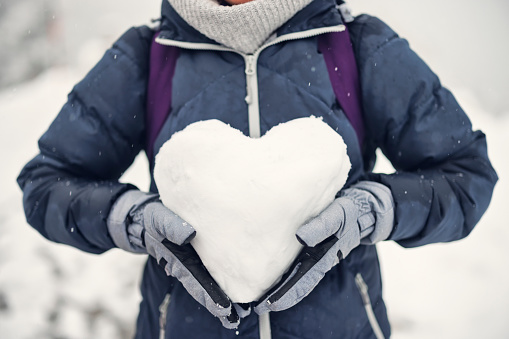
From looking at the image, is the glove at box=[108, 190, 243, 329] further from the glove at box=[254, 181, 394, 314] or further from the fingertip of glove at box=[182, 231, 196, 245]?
the glove at box=[254, 181, 394, 314]

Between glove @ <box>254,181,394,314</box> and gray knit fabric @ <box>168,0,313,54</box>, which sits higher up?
gray knit fabric @ <box>168,0,313,54</box>

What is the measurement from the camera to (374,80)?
1.29 meters

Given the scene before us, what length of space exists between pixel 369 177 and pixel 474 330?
1743 millimetres

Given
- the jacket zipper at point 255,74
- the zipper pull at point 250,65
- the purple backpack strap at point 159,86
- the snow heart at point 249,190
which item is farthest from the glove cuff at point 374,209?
the purple backpack strap at point 159,86

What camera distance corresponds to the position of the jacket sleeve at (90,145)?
4.42ft

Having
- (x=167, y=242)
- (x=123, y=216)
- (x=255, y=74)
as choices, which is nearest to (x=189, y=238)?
(x=167, y=242)

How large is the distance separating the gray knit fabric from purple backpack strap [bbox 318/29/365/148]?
0.13 meters

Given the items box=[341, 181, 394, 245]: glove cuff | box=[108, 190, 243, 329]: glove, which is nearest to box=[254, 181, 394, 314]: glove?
box=[341, 181, 394, 245]: glove cuff

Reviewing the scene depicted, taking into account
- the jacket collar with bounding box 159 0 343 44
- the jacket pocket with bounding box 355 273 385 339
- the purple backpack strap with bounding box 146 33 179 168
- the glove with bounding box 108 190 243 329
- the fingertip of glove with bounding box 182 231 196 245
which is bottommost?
the jacket pocket with bounding box 355 273 385 339

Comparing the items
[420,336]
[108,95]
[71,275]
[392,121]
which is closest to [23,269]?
[71,275]

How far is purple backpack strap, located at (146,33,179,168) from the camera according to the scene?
4.30 ft

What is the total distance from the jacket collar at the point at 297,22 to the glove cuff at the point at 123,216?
0.45m

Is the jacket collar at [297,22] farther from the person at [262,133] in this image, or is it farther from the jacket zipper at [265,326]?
the jacket zipper at [265,326]

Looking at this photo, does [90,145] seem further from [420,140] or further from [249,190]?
[420,140]
